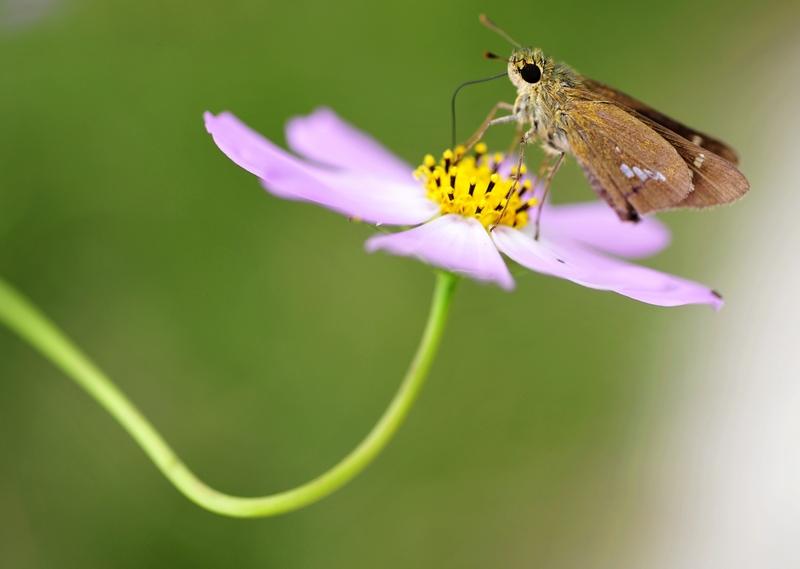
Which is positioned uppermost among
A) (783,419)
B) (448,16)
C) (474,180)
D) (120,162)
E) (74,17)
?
(448,16)

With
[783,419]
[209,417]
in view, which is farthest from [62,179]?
[783,419]

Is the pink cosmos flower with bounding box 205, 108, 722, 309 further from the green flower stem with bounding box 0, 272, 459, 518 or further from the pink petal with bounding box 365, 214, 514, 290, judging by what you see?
the green flower stem with bounding box 0, 272, 459, 518

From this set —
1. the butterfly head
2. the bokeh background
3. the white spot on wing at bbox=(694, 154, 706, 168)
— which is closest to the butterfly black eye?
the butterfly head

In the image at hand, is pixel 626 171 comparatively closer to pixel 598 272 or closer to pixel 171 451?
pixel 598 272

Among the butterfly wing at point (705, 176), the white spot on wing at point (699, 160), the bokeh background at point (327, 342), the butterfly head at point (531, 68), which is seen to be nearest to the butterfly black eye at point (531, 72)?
the butterfly head at point (531, 68)

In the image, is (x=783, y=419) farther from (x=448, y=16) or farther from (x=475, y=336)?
(x=448, y=16)

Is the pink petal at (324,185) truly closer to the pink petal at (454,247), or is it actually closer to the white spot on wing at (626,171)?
the pink petal at (454,247)

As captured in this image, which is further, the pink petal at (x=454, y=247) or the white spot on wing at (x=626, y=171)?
the white spot on wing at (x=626, y=171)
